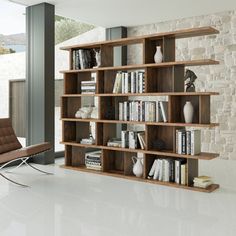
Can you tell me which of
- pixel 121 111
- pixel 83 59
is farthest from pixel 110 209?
pixel 83 59

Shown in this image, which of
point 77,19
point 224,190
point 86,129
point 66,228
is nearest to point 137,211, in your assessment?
point 66,228

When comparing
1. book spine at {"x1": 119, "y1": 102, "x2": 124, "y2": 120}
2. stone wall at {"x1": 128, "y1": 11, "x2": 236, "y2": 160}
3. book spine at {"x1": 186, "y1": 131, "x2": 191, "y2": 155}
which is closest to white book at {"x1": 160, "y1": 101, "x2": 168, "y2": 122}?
book spine at {"x1": 186, "y1": 131, "x2": 191, "y2": 155}

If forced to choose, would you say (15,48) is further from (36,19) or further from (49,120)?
(49,120)

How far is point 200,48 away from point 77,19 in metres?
2.49

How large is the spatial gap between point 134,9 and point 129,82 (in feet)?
6.95

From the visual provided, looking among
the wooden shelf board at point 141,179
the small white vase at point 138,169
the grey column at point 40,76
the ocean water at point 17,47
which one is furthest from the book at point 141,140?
the ocean water at point 17,47

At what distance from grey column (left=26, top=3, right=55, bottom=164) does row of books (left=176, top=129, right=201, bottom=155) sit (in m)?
2.43

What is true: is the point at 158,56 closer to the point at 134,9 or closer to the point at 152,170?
the point at 152,170

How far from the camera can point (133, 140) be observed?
4.64 m

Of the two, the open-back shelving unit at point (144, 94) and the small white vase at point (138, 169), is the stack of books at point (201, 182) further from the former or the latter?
the small white vase at point (138, 169)

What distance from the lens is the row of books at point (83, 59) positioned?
516 centimetres

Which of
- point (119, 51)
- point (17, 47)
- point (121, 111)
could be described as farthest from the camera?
point (119, 51)

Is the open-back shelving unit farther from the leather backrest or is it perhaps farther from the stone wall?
the stone wall

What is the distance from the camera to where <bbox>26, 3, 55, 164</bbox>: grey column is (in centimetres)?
563
